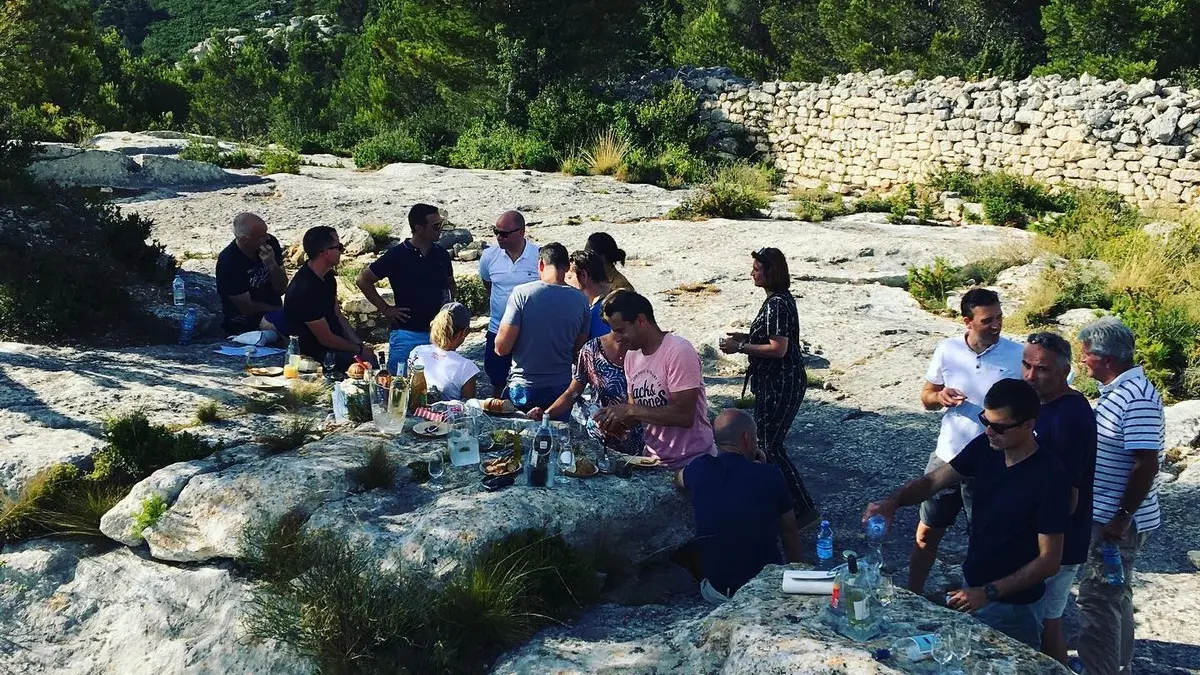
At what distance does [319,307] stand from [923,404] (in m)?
4.09

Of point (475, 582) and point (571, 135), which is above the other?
point (571, 135)

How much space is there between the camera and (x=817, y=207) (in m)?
16.0

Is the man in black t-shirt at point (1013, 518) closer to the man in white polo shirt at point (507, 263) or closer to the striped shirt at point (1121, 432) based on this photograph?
the striped shirt at point (1121, 432)

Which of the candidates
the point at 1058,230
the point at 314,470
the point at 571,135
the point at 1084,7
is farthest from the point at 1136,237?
the point at 1084,7

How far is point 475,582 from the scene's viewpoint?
4.54m

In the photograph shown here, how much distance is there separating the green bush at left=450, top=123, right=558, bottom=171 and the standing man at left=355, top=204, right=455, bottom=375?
40.7 ft

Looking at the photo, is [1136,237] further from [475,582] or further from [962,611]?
[475,582]

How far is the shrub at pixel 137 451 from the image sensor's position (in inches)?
234

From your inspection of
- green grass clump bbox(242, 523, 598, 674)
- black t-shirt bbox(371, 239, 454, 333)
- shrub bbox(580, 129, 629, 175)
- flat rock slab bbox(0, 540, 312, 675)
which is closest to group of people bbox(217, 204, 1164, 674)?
black t-shirt bbox(371, 239, 454, 333)

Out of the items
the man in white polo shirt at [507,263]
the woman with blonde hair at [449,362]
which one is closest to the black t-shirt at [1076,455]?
the woman with blonde hair at [449,362]

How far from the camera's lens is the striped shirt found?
4.57 metres

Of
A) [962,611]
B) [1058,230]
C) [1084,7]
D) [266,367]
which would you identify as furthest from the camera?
[1084,7]

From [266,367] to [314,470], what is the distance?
8.26 feet

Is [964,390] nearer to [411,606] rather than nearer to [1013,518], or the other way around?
[1013,518]
